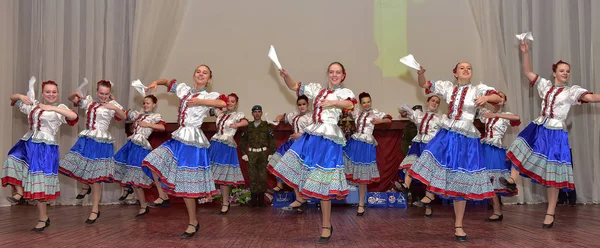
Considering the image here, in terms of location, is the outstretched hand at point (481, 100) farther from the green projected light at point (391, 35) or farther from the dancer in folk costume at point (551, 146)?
the green projected light at point (391, 35)

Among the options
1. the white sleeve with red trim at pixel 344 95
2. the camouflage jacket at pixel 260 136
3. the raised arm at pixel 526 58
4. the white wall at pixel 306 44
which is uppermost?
the white wall at pixel 306 44

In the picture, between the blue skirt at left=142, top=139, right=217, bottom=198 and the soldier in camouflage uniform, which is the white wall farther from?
the blue skirt at left=142, top=139, right=217, bottom=198

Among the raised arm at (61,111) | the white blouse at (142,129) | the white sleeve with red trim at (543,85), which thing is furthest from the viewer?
the white blouse at (142,129)

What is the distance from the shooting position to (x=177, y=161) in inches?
180

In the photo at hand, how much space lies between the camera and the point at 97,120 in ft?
20.1

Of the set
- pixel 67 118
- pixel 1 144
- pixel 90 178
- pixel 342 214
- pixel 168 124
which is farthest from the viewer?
pixel 168 124

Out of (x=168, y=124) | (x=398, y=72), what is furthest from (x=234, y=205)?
(x=398, y=72)

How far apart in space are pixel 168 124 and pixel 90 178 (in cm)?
261

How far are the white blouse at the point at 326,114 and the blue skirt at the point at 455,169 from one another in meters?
0.69

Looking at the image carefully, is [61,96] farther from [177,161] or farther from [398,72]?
[398,72]

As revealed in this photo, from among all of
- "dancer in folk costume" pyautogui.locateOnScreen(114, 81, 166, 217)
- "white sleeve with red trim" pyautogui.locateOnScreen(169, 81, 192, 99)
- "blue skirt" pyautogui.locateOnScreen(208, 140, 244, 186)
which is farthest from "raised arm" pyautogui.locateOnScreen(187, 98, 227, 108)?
"blue skirt" pyautogui.locateOnScreen(208, 140, 244, 186)

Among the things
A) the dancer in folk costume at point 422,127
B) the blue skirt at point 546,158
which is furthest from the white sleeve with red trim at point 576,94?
the dancer in folk costume at point 422,127

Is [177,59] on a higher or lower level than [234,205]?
higher

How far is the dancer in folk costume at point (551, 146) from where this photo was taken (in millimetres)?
5230
